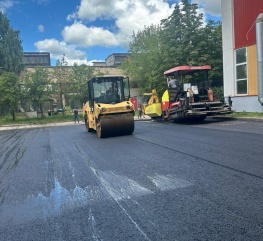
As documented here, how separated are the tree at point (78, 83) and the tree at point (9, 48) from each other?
12.1m

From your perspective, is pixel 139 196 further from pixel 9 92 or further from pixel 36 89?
pixel 9 92

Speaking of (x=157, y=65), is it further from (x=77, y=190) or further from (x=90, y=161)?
(x=77, y=190)

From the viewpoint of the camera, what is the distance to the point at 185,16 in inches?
1110

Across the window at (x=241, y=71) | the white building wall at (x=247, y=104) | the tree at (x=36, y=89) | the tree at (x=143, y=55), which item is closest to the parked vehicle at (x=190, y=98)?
the window at (x=241, y=71)

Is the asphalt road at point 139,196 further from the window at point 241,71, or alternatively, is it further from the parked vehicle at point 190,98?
the window at point 241,71

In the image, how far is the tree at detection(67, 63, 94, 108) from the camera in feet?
96.3

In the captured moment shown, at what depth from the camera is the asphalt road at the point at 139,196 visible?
10.1 ft

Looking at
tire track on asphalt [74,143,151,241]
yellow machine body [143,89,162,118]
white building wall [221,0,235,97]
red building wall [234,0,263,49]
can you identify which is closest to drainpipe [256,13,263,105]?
red building wall [234,0,263,49]

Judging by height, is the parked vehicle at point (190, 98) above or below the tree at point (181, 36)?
below

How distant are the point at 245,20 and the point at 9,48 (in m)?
32.5

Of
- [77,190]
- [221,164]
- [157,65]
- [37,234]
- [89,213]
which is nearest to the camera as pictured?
[37,234]

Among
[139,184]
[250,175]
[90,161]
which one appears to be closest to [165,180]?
[139,184]

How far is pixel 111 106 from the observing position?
1091cm

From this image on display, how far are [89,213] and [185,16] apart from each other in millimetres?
27816
